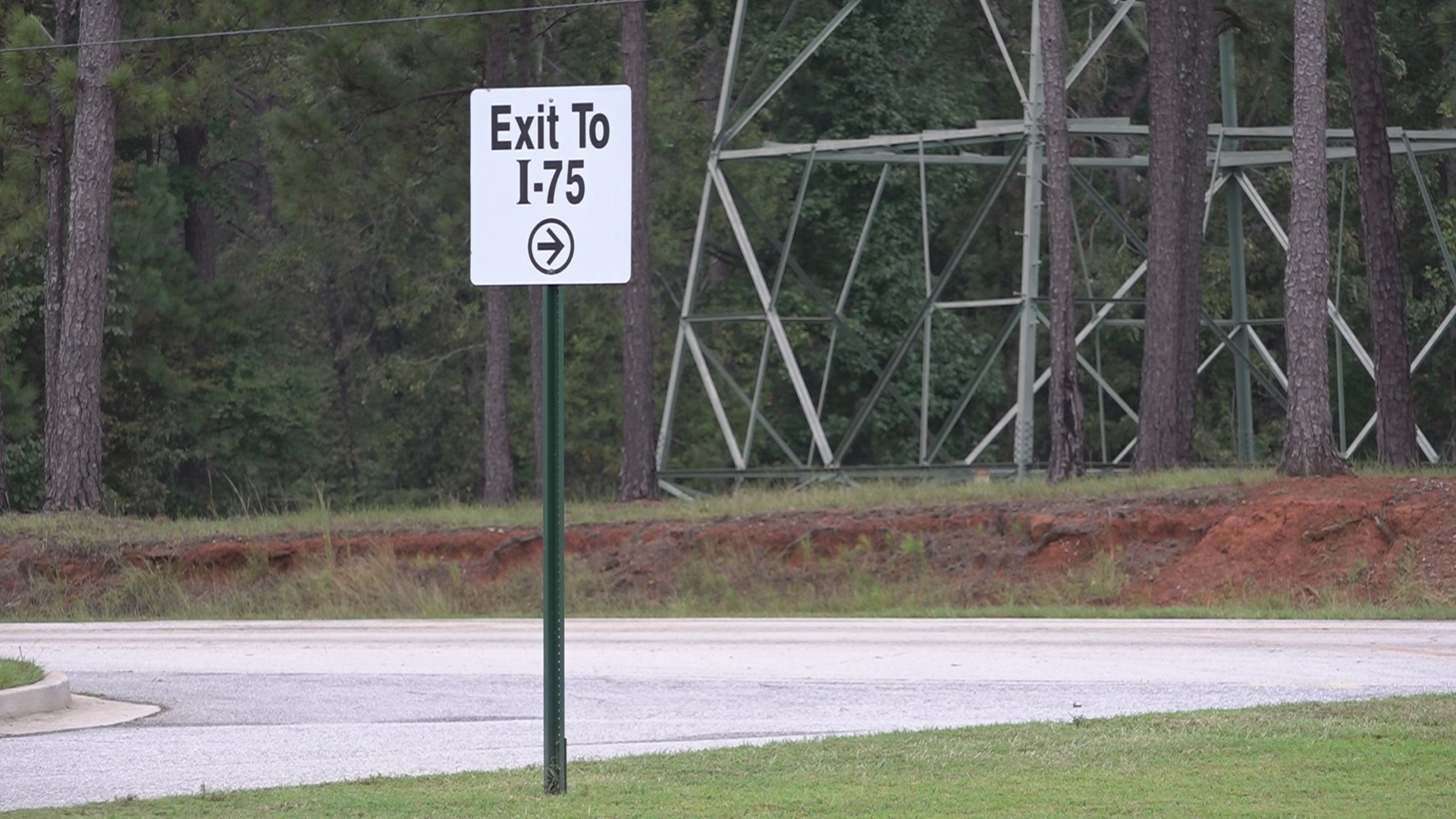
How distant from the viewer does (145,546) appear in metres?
24.2

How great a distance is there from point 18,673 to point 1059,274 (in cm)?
1537

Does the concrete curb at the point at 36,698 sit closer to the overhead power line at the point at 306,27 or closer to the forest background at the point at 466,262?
the overhead power line at the point at 306,27

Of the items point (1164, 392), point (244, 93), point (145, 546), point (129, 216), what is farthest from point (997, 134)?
point (244, 93)

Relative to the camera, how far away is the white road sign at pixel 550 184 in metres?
7.96

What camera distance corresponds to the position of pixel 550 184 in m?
8.01

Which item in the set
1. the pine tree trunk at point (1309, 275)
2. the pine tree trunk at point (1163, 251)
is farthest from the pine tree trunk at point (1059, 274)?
the pine tree trunk at point (1309, 275)

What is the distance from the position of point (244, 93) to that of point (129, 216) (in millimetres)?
7753

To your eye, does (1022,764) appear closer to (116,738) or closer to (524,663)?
(116,738)

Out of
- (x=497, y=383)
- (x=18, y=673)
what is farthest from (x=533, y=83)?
(x=18, y=673)

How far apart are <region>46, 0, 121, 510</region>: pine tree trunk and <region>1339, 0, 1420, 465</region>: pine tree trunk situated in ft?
55.9

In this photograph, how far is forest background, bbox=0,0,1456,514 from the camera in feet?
120

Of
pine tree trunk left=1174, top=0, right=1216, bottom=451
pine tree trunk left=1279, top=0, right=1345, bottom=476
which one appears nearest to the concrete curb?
pine tree trunk left=1279, top=0, right=1345, bottom=476

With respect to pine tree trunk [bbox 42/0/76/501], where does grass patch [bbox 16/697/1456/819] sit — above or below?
below

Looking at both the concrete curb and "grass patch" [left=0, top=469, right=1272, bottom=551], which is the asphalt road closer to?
the concrete curb
